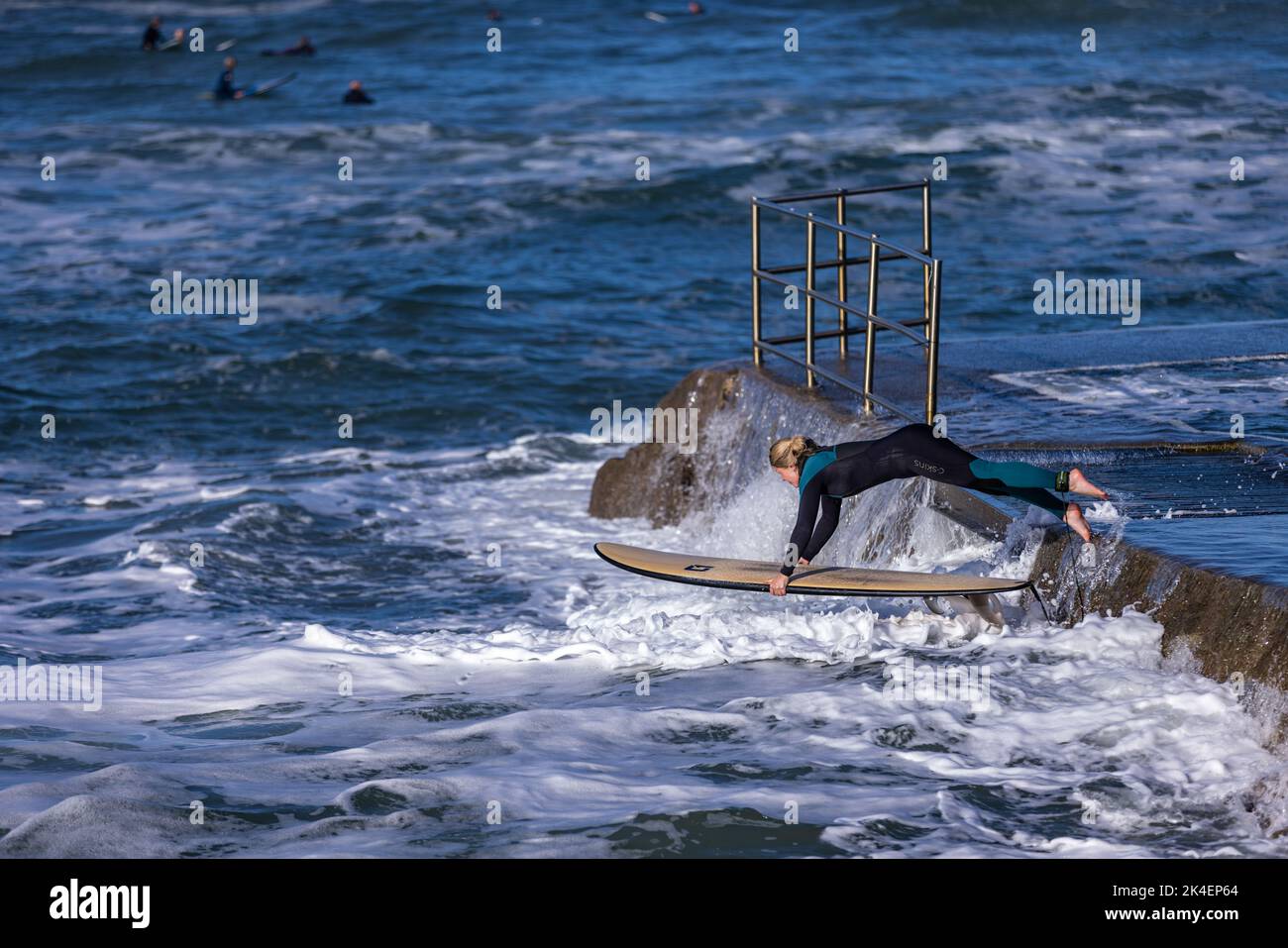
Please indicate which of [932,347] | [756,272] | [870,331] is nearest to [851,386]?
[870,331]

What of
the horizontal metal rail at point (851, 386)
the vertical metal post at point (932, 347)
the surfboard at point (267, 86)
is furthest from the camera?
the surfboard at point (267, 86)

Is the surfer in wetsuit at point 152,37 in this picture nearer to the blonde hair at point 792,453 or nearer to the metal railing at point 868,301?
the metal railing at point 868,301

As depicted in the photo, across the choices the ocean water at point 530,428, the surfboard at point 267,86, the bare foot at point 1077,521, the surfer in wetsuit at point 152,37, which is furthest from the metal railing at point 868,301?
the surfer in wetsuit at point 152,37

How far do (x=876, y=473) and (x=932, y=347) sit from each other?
145cm

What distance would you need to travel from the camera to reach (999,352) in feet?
39.4

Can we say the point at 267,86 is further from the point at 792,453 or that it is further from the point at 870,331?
the point at 792,453

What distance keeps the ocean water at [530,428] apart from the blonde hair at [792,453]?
0.94 metres

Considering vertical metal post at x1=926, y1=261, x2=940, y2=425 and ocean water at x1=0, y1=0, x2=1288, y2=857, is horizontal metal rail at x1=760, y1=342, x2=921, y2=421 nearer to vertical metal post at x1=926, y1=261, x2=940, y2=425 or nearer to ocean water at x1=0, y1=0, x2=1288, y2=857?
vertical metal post at x1=926, y1=261, x2=940, y2=425

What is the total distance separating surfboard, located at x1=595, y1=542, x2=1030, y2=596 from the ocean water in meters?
0.35

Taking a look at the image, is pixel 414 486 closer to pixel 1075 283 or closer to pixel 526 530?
pixel 526 530

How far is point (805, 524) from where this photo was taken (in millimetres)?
8102

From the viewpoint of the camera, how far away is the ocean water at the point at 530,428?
6.64 meters
